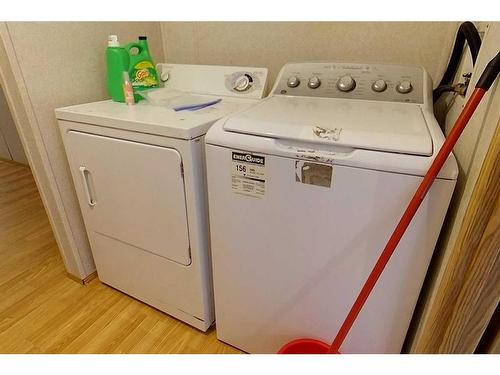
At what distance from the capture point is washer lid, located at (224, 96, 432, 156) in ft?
2.76

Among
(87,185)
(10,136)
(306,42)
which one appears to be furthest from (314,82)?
(10,136)

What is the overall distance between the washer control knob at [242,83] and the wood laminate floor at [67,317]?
49.2 inches

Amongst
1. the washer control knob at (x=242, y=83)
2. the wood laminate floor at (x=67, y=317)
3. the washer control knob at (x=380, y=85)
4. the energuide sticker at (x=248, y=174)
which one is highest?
the washer control knob at (x=380, y=85)

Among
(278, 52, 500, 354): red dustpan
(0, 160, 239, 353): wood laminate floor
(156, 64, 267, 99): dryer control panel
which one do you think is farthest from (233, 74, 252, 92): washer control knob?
(0, 160, 239, 353): wood laminate floor

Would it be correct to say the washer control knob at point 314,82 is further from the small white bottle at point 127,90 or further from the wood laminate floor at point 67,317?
the wood laminate floor at point 67,317

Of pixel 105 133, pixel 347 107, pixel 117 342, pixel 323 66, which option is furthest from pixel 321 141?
pixel 117 342

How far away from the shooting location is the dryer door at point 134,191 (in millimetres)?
1186

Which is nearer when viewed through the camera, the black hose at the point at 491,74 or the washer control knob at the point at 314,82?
the black hose at the point at 491,74

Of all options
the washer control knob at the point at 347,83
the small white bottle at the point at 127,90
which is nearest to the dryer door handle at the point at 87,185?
the small white bottle at the point at 127,90

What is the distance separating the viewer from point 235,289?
4.11 ft

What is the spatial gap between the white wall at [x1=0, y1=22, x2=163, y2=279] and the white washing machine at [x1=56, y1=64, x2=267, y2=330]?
13 cm

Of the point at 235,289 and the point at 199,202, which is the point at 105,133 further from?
the point at 235,289

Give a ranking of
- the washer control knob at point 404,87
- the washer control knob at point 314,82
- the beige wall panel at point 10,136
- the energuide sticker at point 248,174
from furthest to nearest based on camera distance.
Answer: the beige wall panel at point 10,136 → the washer control knob at point 314,82 → the washer control knob at point 404,87 → the energuide sticker at point 248,174

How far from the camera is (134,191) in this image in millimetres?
1306
